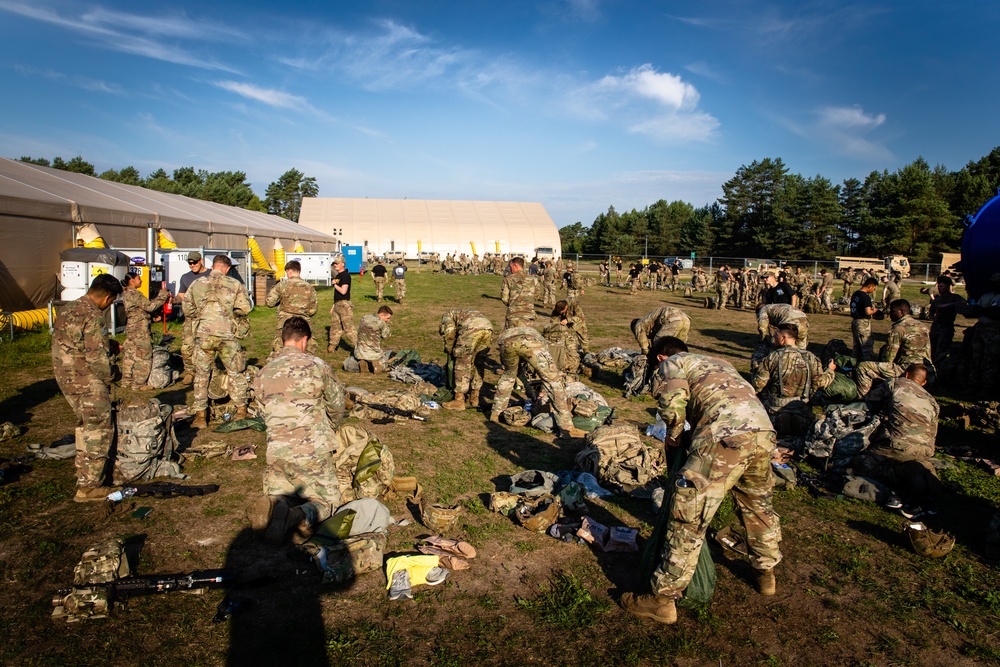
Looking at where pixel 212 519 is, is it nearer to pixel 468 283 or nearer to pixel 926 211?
pixel 468 283

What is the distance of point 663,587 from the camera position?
414 cm

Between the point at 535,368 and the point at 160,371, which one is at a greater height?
the point at 535,368

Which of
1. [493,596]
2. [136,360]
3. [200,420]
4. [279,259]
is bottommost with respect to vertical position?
[493,596]

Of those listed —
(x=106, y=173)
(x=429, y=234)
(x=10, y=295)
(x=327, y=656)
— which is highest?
(x=106, y=173)

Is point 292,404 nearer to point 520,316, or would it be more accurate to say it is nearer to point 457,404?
point 457,404

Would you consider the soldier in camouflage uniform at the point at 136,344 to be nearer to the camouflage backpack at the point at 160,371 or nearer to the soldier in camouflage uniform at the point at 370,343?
the camouflage backpack at the point at 160,371

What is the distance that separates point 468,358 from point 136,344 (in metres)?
6.15

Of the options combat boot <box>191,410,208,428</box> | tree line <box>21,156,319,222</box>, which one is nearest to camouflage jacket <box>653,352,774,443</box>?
combat boot <box>191,410,208,428</box>

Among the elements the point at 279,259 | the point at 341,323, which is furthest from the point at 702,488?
the point at 279,259

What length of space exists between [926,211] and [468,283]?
1725 inches

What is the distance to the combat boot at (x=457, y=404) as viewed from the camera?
9.41 meters

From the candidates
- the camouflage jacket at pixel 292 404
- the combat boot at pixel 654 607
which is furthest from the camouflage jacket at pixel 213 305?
the combat boot at pixel 654 607

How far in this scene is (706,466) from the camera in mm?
4008

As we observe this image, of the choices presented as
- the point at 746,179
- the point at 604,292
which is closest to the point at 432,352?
the point at 604,292
